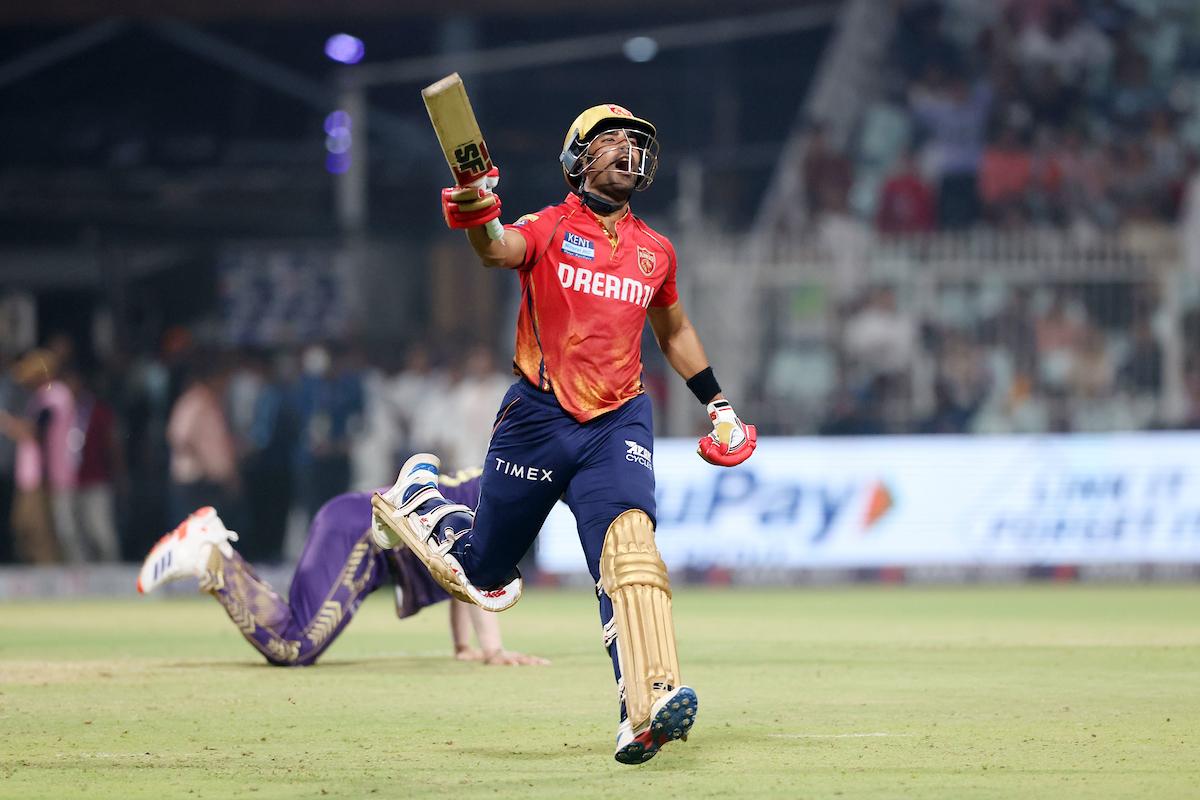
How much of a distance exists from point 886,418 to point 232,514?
6.73 metres

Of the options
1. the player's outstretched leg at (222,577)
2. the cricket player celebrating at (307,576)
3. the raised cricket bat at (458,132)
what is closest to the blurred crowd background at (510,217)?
the cricket player celebrating at (307,576)

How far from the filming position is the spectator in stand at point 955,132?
74.0ft

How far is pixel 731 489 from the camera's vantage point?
19.1 metres

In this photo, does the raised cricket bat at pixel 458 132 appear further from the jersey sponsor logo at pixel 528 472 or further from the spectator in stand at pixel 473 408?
the spectator in stand at pixel 473 408

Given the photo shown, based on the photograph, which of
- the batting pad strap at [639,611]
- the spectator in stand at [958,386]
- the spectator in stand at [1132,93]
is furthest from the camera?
the spectator in stand at [1132,93]

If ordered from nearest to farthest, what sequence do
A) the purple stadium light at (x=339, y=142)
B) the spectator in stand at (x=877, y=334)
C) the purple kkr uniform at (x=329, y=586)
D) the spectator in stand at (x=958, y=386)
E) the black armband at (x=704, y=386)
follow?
1. the black armband at (x=704, y=386)
2. the purple kkr uniform at (x=329, y=586)
3. the spectator in stand at (x=958, y=386)
4. the spectator in stand at (x=877, y=334)
5. the purple stadium light at (x=339, y=142)

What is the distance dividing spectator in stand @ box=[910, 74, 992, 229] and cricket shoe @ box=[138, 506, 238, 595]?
13.5 metres

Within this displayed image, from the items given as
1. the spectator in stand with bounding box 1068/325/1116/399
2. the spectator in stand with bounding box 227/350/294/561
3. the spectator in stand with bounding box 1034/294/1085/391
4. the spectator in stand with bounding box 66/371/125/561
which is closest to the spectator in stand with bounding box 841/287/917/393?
the spectator in stand with bounding box 1034/294/1085/391

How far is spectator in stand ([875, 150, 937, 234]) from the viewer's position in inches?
878

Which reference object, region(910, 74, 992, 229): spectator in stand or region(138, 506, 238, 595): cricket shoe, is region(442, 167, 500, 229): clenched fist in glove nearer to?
region(138, 506, 238, 595): cricket shoe

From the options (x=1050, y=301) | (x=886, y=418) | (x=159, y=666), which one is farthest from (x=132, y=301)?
(x=159, y=666)

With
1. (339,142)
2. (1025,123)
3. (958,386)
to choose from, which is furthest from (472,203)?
(339,142)

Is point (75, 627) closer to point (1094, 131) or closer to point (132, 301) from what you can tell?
point (132, 301)

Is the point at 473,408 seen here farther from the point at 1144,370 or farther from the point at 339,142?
the point at 339,142
